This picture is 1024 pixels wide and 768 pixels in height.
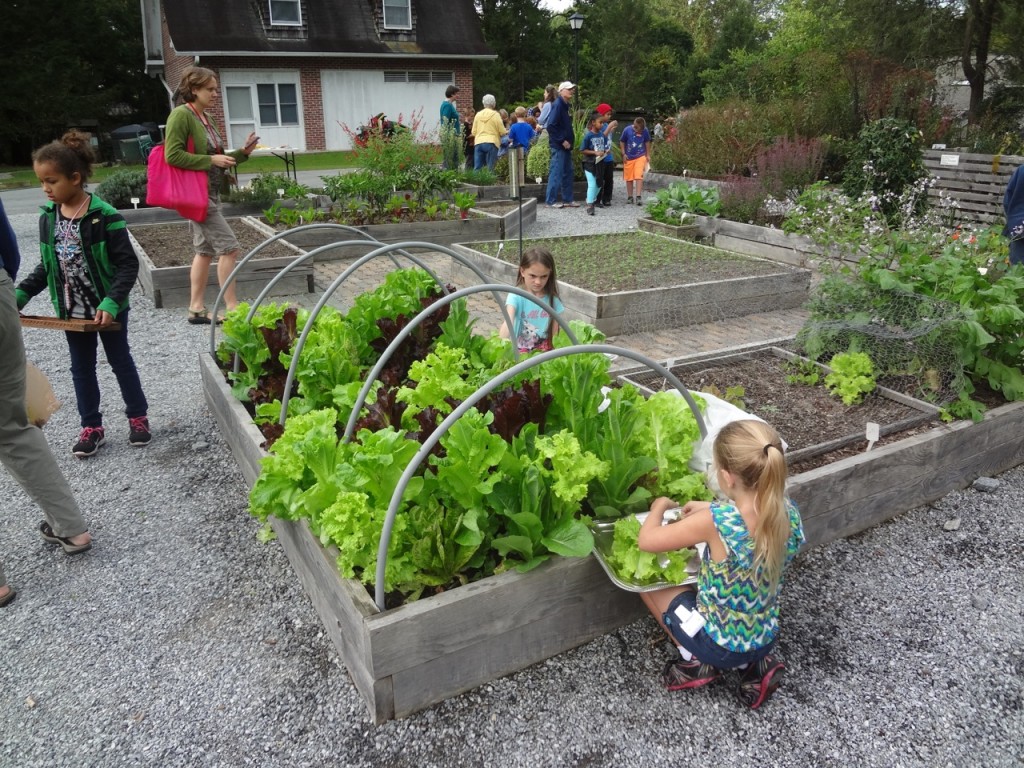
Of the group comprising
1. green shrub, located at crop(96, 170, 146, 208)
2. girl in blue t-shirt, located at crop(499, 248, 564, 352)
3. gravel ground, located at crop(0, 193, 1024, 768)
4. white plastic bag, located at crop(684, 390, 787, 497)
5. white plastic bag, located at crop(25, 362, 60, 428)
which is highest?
green shrub, located at crop(96, 170, 146, 208)

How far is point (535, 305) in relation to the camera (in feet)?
14.6

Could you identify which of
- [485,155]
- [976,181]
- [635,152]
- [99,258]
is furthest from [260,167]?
[99,258]

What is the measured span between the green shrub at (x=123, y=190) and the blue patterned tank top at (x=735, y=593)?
1202 cm

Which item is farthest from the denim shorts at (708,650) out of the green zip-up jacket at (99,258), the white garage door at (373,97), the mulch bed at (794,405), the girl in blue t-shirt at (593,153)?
the white garage door at (373,97)

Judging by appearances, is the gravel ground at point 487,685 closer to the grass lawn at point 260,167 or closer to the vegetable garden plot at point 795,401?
the vegetable garden plot at point 795,401

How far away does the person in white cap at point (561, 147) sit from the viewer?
12.1m

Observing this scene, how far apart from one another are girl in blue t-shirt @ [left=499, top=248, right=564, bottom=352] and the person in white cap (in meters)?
8.48

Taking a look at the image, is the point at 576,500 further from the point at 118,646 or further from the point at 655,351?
the point at 655,351

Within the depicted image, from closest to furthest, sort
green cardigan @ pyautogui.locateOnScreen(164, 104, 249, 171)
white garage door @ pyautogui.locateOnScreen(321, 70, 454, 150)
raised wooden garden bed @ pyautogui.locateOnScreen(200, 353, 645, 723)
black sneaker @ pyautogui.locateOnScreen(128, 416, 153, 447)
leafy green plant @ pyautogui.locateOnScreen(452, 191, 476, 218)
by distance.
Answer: raised wooden garden bed @ pyautogui.locateOnScreen(200, 353, 645, 723) < black sneaker @ pyautogui.locateOnScreen(128, 416, 153, 447) < green cardigan @ pyautogui.locateOnScreen(164, 104, 249, 171) < leafy green plant @ pyautogui.locateOnScreen(452, 191, 476, 218) < white garage door @ pyautogui.locateOnScreen(321, 70, 454, 150)

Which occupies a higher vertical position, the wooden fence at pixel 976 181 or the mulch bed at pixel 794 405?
the wooden fence at pixel 976 181

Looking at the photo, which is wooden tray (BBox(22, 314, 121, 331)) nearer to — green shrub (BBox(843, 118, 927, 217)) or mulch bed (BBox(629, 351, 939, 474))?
mulch bed (BBox(629, 351, 939, 474))

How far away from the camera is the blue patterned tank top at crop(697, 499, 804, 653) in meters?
2.40

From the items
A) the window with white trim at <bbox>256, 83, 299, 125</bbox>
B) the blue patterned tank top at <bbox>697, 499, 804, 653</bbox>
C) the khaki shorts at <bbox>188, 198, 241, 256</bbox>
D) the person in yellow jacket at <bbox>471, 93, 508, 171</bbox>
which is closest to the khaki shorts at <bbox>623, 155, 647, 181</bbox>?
the person in yellow jacket at <bbox>471, 93, 508, 171</bbox>

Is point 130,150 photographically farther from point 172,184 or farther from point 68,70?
point 172,184
